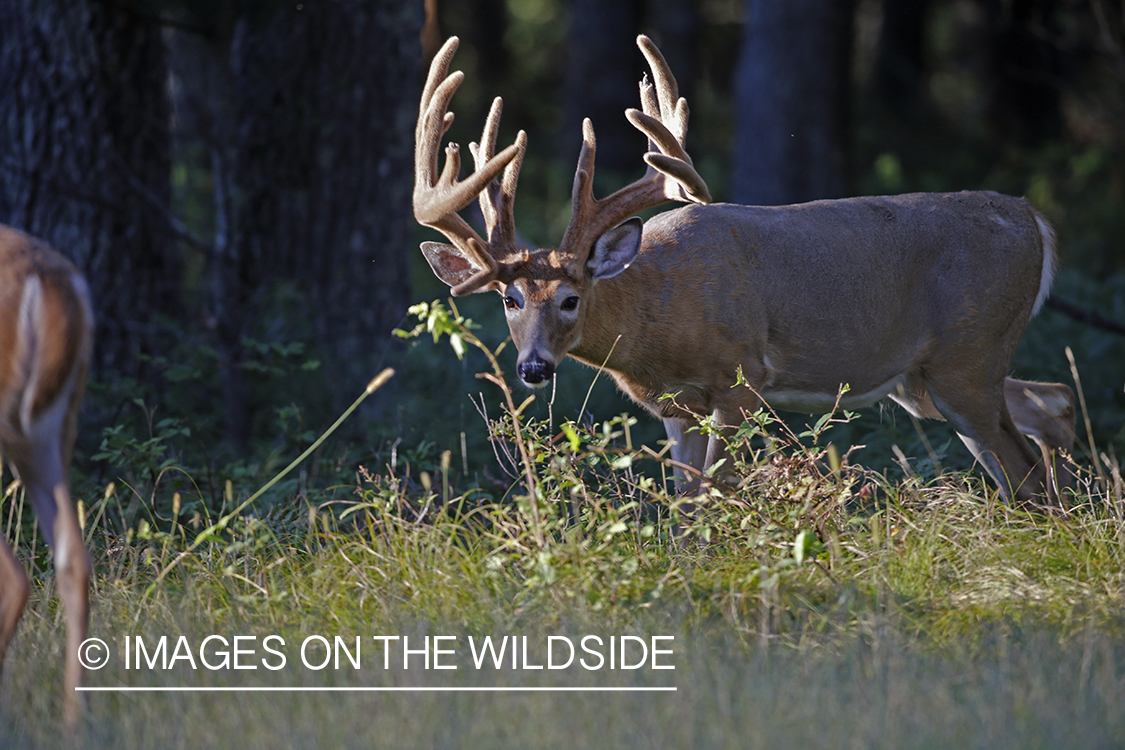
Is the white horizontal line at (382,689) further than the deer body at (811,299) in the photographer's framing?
No

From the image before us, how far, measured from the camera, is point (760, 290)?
5.73 metres

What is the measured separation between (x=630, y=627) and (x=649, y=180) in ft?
7.63

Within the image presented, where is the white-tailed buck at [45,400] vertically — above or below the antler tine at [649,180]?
below

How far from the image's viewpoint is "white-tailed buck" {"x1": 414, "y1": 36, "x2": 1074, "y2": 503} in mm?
5367

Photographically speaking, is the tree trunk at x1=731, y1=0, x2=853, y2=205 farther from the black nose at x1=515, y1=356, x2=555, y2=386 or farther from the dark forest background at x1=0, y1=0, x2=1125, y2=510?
the black nose at x1=515, y1=356, x2=555, y2=386

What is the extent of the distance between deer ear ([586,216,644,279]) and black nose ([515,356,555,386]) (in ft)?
1.88

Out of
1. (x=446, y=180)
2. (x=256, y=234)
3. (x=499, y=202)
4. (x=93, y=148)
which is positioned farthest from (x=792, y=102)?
(x=446, y=180)

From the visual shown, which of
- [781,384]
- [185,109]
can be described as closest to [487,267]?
[781,384]

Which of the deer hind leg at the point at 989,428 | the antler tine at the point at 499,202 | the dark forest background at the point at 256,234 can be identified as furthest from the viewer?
the dark forest background at the point at 256,234

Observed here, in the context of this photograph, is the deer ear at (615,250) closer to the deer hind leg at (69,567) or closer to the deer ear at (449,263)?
the deer ear at (449,263)

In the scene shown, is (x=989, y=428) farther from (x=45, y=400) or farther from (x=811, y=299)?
(x=45, y=400)

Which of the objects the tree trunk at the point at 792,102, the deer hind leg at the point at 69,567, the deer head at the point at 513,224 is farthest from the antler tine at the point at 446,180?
the tree trunk at the point at 792,102

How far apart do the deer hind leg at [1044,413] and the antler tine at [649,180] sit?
2.04m

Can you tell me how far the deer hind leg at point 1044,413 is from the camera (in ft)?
20.5
